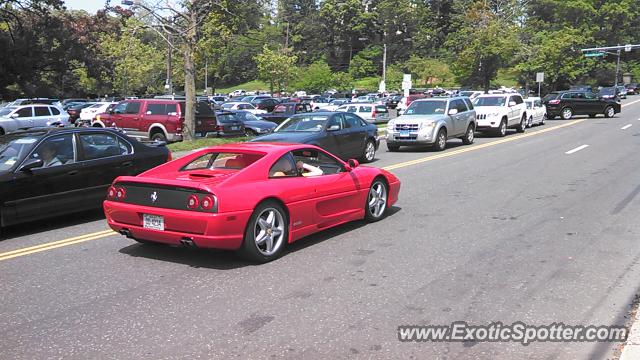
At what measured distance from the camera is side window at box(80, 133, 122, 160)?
8938 millimetres

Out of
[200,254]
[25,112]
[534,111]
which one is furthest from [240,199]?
[534,111]

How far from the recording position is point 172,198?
6070mm

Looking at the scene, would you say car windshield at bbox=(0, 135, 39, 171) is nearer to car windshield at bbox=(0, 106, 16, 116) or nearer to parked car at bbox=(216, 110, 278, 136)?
parked car at bbox=(216, 110, 278, 136)

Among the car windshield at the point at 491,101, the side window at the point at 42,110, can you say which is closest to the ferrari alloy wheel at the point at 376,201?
the car windshield at the point at 491,101

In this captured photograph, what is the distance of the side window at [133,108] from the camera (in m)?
22.4

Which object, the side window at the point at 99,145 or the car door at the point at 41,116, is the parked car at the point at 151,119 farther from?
the side window at the point at 99,145

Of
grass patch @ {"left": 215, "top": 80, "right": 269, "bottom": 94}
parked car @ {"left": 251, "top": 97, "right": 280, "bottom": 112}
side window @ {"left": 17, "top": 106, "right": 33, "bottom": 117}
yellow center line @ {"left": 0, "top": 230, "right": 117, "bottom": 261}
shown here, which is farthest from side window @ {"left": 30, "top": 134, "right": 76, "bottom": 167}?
grass patch @ {"left": 215, "top": 80, "right": 269, "bottom": 94}

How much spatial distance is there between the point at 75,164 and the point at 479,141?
16.9m

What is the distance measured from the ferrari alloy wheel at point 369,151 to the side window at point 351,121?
622 millimetres

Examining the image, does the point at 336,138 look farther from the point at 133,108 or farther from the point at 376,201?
the point at 133,108

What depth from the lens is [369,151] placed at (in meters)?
16.2

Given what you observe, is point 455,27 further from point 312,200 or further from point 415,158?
point 312,200

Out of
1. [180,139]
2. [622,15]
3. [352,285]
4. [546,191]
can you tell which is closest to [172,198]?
[352,285]

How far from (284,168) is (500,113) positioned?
19.2 meters
